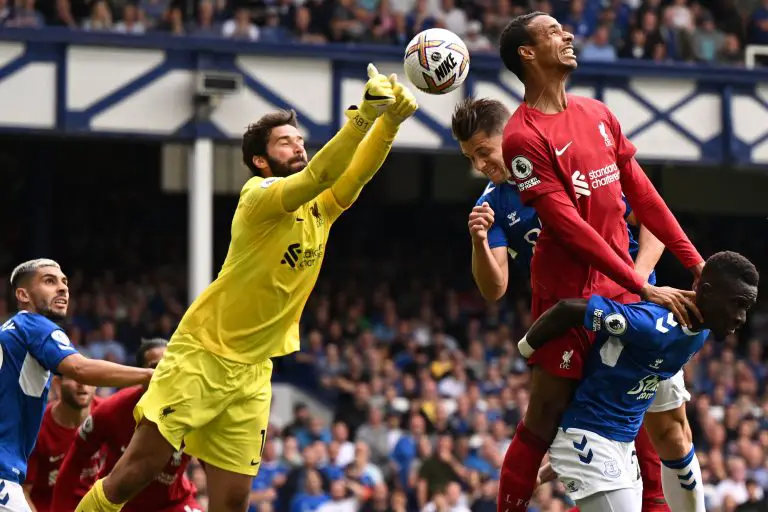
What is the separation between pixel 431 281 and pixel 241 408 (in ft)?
41.8

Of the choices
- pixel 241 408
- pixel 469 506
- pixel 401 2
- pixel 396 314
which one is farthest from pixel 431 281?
pixel 241 408

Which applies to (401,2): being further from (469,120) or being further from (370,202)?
(469,120)

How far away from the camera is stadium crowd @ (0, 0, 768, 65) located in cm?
1734

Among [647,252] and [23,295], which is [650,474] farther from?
[23,295]

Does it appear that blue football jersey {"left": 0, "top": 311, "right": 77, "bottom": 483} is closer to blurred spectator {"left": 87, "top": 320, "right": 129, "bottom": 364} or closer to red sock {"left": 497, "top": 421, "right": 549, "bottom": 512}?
red sock {"left": 497, "top": 421, "right": 549, "bottom": 512}

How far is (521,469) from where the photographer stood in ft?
22.4

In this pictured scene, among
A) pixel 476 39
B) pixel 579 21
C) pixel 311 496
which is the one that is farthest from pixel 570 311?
pixel 579 21

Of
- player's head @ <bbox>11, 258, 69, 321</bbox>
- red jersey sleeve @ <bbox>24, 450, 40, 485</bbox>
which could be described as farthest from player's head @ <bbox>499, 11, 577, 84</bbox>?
red jersey sleeve @ <bbox>24, 450, 40, 485</bbox>

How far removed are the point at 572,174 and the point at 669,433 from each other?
1.41m

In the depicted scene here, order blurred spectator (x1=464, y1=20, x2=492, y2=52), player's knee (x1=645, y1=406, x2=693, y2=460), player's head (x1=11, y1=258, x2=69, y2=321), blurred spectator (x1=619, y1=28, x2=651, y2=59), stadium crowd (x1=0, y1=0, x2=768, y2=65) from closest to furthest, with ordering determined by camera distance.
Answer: player's knee (x1=645, y1=406, x2=693, y2=460) → player's head (x1=11, y1=258, x2=69, y2=321) → stadium crowd (x1=0, y1=0, x2=768, y2=65) → blurred spectator (x1=464, y1=20, x2=492, y2=52) → blurred spectator (x1=619, y1=28, x2=651, y2=59)

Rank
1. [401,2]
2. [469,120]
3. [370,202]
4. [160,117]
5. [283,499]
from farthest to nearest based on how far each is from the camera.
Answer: [370,202]
[401,2]
[160,117]
[283,499]
[469,120]

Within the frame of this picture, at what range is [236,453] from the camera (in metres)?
7.25

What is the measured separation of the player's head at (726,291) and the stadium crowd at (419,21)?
1138cm

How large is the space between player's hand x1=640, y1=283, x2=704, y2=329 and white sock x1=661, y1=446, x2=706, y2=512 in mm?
990
